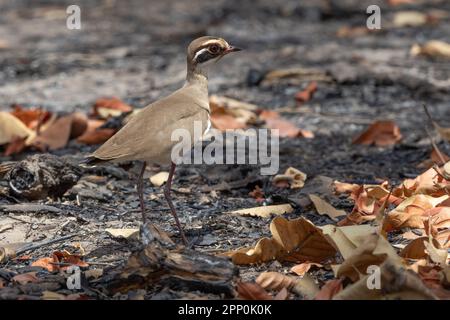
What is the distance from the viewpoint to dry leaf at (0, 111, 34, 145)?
747 cm

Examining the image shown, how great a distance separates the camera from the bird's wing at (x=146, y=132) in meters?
5.05

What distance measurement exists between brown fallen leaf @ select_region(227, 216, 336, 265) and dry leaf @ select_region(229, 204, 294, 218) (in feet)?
2.94

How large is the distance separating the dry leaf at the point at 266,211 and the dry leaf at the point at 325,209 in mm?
193

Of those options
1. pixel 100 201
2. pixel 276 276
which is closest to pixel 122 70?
pixel 100 201

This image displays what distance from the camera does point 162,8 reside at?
14430 mm

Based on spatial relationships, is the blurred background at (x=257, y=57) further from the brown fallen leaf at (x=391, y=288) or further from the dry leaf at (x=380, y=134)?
the brown fallen leaf at (x=391, y=288)

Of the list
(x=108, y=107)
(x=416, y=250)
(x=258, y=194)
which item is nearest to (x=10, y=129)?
(x=108, y=107)

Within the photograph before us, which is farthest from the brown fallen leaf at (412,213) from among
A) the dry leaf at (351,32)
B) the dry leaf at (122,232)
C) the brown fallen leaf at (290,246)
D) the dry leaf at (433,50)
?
the dry leaf at (351,32)

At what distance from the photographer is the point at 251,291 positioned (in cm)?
417

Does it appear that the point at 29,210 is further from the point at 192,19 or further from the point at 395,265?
the point at 192,19

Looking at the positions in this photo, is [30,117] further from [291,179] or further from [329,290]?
[329,290]

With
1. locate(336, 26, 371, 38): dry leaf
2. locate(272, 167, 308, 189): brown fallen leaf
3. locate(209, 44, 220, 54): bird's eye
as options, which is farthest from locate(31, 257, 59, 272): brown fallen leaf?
locate(336, 26, 371, 38): dry leaf

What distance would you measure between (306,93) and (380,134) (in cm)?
165
